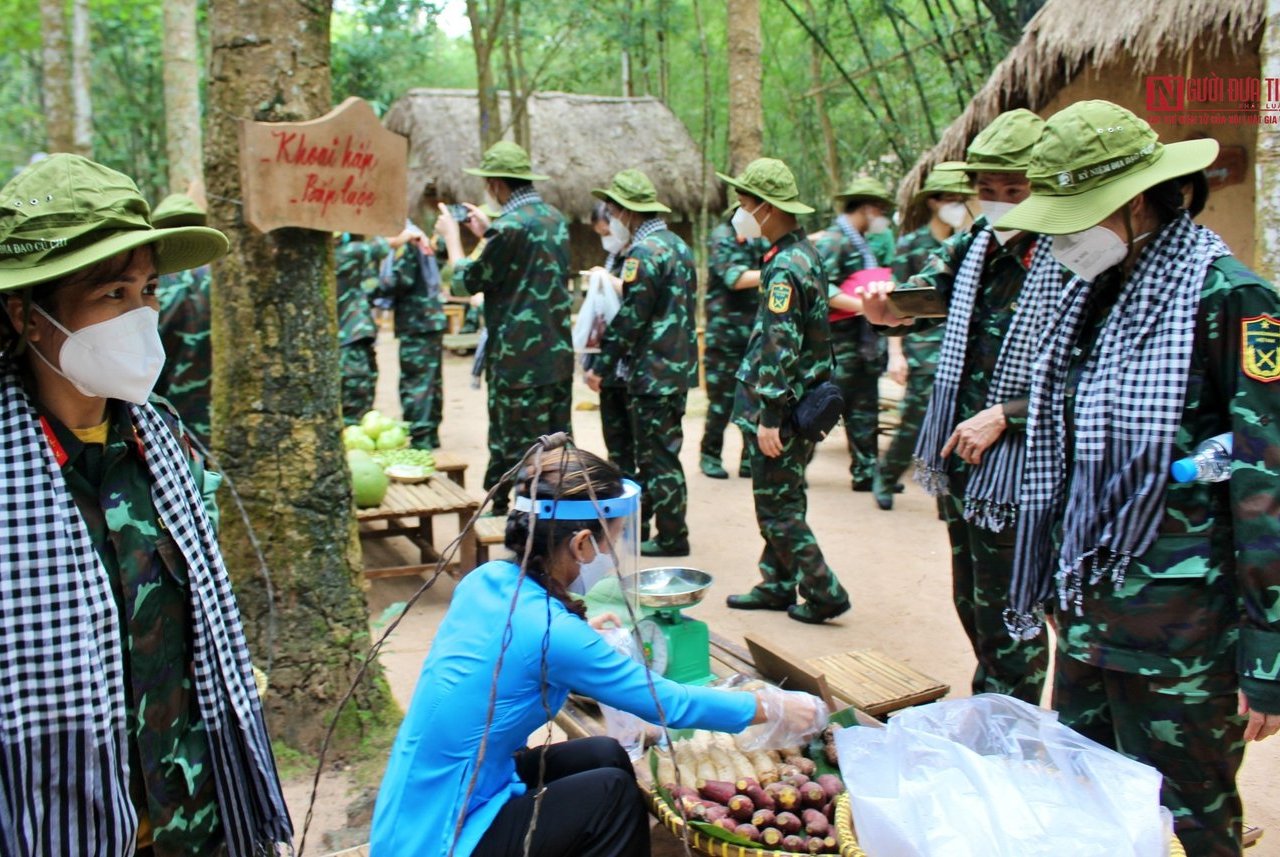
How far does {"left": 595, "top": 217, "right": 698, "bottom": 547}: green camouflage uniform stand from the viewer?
611 centimetres

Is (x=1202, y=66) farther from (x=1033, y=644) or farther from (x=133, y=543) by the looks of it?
(x=133, y=543)

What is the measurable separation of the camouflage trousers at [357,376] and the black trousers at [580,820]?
20.3 feet

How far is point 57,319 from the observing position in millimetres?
1933

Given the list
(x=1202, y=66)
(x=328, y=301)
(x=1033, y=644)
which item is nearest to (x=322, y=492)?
(x=328, y=301)

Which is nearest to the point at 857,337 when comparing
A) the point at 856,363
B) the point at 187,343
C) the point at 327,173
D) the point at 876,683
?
the point at 856,363

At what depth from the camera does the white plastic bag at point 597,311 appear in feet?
21.6

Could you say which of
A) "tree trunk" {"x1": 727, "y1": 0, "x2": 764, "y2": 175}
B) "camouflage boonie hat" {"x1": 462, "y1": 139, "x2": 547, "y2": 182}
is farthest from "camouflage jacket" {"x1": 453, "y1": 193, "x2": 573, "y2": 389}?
"tree trunk" {"x1": 727, "y1": 0, "x2": 764, "y2": 175}

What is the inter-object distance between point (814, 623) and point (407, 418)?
4.57 meters

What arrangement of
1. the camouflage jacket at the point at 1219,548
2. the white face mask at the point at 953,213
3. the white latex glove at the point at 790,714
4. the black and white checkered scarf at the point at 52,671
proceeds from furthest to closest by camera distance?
the white face mask at the point at 953,213
the white latex glove at the point at 790,714
the camouflage jacket at the point at 1219,548
the black and white checkered scarf at the point at 52,671

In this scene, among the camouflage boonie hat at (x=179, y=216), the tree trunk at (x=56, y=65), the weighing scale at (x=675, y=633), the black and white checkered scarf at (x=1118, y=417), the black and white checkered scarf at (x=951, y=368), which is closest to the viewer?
the black and white checkered scarf at (x=1118, y=417)

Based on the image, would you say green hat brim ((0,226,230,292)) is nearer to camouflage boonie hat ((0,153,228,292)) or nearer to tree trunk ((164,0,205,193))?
camouflage boonie hat ((0,153,228,292))

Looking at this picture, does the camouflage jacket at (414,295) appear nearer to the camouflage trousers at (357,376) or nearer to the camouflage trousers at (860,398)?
the camouflage trousers at (357,376)

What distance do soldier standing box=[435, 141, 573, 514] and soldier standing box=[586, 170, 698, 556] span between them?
1.03 ft

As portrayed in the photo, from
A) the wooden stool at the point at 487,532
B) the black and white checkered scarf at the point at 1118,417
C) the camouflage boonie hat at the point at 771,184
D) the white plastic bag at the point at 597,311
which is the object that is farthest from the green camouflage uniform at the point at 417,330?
the black and white checkered scarf at the point at 1118,417
